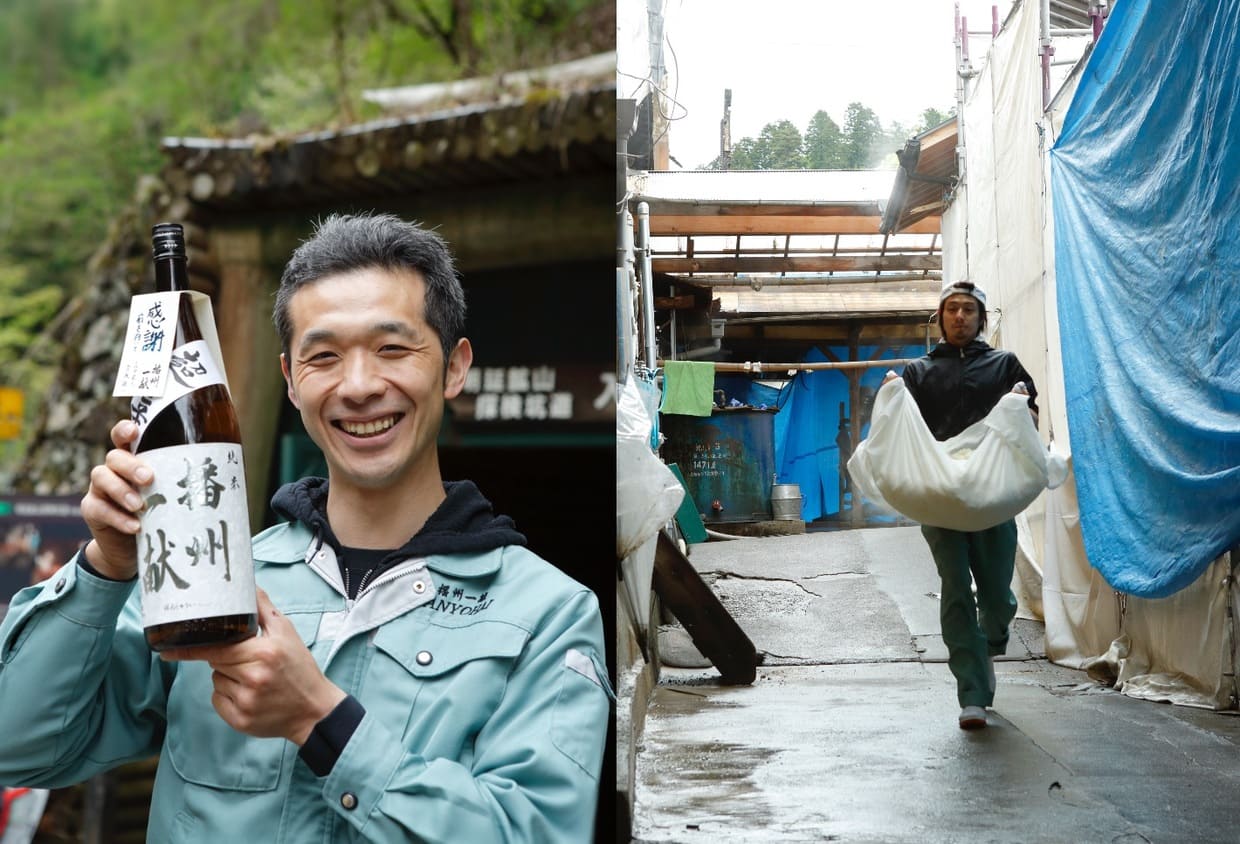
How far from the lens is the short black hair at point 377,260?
1.24 meters

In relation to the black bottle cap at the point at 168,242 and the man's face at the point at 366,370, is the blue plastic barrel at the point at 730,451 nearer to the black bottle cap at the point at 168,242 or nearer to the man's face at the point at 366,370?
the man's face at the point at 366,370

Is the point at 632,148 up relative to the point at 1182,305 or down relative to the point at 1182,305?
up

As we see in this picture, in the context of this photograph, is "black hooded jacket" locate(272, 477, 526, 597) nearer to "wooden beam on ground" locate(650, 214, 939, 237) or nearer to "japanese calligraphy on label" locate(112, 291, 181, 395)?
"japanese calligraphy on label" locate(112, 291, 181, 395)


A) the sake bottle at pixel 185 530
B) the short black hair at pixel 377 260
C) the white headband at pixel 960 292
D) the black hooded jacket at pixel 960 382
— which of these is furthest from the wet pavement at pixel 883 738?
the sake bottle at pixel 185 530

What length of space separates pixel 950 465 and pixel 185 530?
1.56 metres

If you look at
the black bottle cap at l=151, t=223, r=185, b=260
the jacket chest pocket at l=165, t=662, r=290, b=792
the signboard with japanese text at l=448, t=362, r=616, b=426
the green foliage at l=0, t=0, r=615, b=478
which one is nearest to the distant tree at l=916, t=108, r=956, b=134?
the green foliage at l=0, t=0, r=615, b=478

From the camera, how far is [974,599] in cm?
235

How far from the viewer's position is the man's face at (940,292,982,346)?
2.30 m

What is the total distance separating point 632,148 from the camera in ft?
7.64

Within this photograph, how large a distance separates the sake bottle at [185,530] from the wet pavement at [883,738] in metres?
1.36

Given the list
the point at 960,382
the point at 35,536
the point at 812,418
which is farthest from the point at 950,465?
the point at 35,536

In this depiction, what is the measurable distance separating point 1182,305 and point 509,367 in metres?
1.49

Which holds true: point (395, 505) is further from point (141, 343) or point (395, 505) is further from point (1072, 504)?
point (1072, 504)

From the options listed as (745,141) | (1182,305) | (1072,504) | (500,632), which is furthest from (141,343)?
(1182,305)
